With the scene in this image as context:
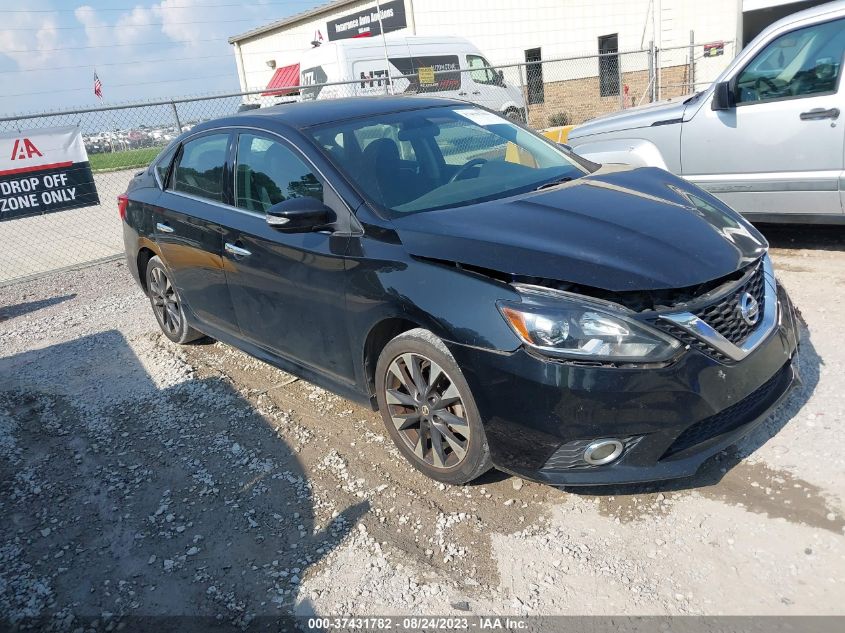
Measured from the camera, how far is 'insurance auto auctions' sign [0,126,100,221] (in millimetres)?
8188

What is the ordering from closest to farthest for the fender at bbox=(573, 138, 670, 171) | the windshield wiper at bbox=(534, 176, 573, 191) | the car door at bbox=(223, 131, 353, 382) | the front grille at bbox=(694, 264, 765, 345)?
the front grille at bbox=(694, 264, 765, 345) < the car door at bbox=(223, 131, 353, 382) < the windshield wiper at bbox=(534, 176, 573, 191) < the fender at bbox=(573, 138, 670, 171)

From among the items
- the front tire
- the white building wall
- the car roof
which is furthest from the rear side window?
the white building wall

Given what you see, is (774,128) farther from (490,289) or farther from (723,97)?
(490,289)

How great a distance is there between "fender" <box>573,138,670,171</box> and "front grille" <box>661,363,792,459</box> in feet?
11.8

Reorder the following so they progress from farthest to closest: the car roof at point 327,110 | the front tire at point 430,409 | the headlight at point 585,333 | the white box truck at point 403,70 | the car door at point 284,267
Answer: the white box truck at point 403,70, the car roof at point 327,110, the car door at point 284,267, the front tire at point 430,409, the headlight at point 585,333

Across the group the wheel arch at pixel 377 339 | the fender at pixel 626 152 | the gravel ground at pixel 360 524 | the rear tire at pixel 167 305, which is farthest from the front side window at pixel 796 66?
the rear tire at pixel 167 305

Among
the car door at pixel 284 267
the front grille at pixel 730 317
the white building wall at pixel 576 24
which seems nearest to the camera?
the front grille at pixel 730 317

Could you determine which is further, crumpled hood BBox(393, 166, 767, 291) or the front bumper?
crumpled hood BBox(393, 166, 767, 291)

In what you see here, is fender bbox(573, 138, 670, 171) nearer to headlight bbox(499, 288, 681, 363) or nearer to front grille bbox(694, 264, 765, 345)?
front grille bbox(694, 264, 765, 345)

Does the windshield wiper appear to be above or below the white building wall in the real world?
below

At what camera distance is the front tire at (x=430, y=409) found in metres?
2.92

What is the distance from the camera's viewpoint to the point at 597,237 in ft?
9.34

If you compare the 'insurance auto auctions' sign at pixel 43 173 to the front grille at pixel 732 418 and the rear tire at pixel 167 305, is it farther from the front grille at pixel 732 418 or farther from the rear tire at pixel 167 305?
the front grille at pixel 732 418

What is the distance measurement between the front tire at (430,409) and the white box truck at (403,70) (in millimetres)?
13181
